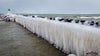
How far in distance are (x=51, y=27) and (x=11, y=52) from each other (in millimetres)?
3036

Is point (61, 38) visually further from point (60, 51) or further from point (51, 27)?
point (51, 27)

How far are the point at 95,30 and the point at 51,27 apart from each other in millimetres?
5353

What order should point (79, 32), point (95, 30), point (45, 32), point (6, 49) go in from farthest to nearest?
point (45, 32), point (6, 49), point (79, 32), point (95, 30)

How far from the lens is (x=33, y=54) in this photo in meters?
10.6

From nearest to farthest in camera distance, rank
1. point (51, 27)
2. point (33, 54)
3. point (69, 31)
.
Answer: point (69, 31)
point (33, 54)
point (51, 27)

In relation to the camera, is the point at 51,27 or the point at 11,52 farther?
the point at 51,27

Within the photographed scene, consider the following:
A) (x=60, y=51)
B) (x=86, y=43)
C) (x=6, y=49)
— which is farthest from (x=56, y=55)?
(x=6, y=49)

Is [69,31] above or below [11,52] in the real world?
above

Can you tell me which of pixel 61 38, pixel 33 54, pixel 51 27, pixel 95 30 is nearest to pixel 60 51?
pixel 61 38

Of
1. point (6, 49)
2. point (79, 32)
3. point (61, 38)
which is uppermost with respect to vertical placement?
point (79, 32)

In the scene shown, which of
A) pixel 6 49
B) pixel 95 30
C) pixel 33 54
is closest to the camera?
pixel 95 30

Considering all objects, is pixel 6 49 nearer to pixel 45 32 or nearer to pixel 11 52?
pixel 11 52

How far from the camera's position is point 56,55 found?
33.4 ft

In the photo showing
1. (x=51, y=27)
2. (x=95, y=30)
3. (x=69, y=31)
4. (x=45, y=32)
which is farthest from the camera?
(x=45, y=32)
